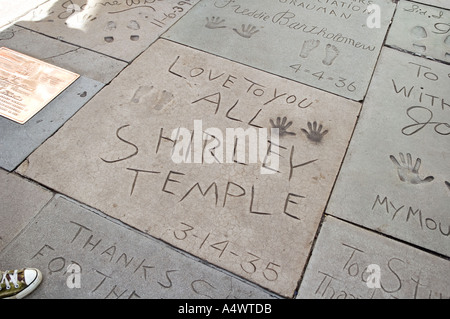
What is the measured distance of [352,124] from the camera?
2518mm

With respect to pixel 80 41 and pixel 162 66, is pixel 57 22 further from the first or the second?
pixel 162 66

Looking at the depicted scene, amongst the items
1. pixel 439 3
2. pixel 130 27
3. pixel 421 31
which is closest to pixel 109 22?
pixel 130 27

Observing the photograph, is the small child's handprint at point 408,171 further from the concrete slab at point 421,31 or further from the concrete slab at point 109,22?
the concrete slab at point 109,22

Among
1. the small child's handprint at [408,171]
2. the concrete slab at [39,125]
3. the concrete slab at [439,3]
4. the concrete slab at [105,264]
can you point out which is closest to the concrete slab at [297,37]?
the concrete slab at [439,3]

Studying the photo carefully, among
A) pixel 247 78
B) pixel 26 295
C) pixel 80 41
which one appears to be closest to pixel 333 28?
pixel 247 78

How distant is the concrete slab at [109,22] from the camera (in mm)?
3070

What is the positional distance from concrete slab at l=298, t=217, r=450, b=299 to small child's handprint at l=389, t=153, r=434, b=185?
487mm

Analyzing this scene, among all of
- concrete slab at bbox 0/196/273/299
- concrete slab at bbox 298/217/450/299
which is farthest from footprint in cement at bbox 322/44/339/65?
concrete slab at bbox 0/196/273/299

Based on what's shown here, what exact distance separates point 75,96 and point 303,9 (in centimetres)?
232

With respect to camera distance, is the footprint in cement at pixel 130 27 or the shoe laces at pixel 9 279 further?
the footprint in cement at pixel 130 27

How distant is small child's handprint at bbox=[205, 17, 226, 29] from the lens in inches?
128

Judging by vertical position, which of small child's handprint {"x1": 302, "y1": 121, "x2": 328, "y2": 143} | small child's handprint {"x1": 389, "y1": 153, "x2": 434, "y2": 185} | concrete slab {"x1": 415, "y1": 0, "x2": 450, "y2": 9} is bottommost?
small child's handprint {"x1": 389, "y1": 153, "x2": 434, "y2": 185}

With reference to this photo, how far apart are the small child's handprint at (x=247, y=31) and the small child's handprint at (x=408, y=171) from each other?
65.7 inches

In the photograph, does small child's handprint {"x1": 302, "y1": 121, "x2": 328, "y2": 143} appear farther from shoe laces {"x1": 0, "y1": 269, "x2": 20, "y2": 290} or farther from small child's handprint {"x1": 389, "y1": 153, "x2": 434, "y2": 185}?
shoe laces {"x1": 0, "y1": 269, "x2": 20, "y2": 290}
